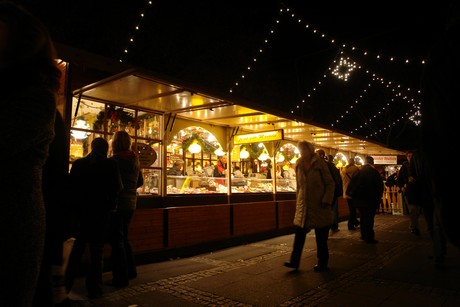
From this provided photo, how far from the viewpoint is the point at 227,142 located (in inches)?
404

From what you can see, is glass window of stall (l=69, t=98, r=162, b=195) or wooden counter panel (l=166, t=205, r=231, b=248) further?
wooden counter panel (l=166, t=205, r=231, b=248)

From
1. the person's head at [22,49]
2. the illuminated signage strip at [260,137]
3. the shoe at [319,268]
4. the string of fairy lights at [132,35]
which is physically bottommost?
the shoe at [319,268]

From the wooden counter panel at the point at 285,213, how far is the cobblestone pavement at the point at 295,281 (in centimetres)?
309

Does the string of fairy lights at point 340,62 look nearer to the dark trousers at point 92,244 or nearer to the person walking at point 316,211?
the person walking at point 316,211

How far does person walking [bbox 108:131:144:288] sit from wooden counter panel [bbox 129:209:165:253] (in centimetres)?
127

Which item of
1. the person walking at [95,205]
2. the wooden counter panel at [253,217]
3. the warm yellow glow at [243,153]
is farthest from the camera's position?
the warm yellow glow at [243,153]

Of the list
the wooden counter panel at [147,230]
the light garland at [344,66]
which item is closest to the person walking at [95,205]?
the wooden counter panel at [147,230]

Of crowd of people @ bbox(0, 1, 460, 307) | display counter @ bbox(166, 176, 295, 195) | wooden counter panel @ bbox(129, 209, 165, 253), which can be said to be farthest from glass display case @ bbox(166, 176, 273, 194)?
crowd of people @ bbox(0, 1, 460, 307)

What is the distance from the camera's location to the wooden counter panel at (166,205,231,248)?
759 centimetres

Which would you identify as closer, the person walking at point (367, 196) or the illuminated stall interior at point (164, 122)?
the illuminated stall interior at point (164, 122)

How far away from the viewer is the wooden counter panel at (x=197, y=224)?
7.59 meters

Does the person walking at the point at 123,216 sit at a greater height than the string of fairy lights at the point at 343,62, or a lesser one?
lesser

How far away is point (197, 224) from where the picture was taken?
26.7 feet

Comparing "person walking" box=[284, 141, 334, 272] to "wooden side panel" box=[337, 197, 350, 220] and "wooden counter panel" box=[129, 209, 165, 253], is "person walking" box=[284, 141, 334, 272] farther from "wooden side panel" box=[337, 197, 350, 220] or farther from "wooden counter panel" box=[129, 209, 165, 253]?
"wooden side panel" box=[337, 197, 350, 220]
